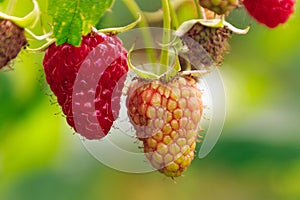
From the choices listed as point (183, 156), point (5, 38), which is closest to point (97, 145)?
point (183, 156)

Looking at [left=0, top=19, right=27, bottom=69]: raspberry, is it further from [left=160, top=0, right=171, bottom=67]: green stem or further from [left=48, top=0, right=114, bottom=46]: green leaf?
[left=160, top=0, right=171, bottom=67]: green stem

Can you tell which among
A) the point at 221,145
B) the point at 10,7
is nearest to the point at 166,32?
the point at 10,7

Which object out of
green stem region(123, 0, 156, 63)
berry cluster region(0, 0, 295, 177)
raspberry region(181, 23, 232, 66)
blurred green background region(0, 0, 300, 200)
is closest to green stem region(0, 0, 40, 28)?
berry cluster region(0, 0, 295, 177)

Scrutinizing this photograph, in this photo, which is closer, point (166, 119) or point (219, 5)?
point (219, 5)

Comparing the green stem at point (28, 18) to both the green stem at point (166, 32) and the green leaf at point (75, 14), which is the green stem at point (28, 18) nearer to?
the green leaf at point (75, 14)

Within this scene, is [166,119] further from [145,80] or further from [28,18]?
[28,18]
